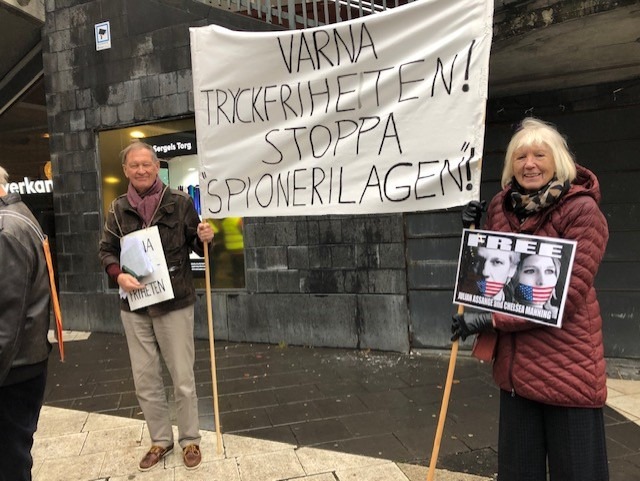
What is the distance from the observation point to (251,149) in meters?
3.47

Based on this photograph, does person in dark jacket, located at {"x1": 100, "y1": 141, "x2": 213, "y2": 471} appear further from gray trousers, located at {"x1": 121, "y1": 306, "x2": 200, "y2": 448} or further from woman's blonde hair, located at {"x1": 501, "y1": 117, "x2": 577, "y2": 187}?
woman's blonde hair, located at {"x1": 501, "y1": 117, "x2": 577, "y2": 187}

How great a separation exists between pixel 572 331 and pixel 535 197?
23.2 inches

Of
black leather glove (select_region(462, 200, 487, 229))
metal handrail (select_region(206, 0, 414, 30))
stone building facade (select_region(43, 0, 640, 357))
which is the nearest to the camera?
black leather glove (select_region(462, 200, 487, 229))

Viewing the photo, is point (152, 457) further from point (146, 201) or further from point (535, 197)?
point (535, 197)

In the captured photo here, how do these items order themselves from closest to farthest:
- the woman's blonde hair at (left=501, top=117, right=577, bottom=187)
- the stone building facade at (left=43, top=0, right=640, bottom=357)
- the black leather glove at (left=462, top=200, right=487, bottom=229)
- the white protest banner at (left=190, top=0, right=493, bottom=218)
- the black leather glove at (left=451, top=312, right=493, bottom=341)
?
1. the woman's blonde hair at (left=501, top=117, right=577, bottom=187)
2. the black leather glove at (left=451, top=312, right=493, bottom=341)
3. the black leather glove at (left=462, top=200, right=487, bottom=229)
4. the white protest banner at (left=190, top=0, right=493, bottom=218)
5. the stone building facade at (left=43, top=0, right=640, bottom=357)

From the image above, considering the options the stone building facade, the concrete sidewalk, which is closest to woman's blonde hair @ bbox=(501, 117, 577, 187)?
the concrete sidewalk

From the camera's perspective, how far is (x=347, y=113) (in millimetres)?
3117

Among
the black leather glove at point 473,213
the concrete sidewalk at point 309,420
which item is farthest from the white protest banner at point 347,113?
the concrete sidewalk at point 309,420

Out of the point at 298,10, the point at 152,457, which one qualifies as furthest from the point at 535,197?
the point at 298,10

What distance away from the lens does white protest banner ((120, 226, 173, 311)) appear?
335cm

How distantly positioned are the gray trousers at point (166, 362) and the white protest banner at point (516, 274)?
1925 mm

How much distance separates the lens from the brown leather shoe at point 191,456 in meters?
3.41

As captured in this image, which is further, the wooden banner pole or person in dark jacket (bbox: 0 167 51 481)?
the wooden banner pole

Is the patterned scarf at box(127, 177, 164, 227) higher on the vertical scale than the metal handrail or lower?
lower
